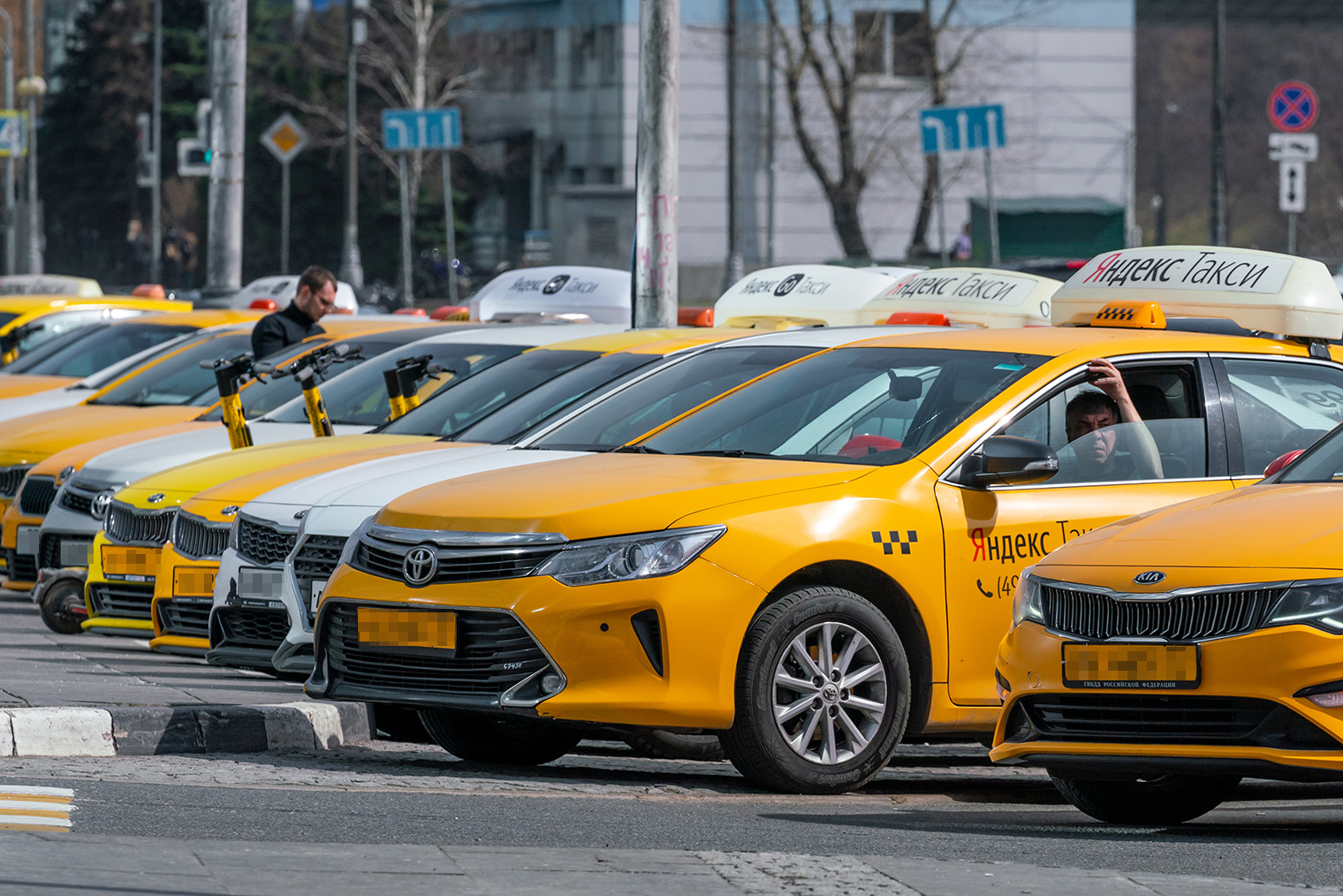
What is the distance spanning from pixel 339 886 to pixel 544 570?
1.85m

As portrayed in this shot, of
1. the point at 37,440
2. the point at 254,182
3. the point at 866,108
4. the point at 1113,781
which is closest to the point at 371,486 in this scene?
the point at 1113,781

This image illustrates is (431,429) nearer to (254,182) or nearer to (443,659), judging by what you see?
(443,659)

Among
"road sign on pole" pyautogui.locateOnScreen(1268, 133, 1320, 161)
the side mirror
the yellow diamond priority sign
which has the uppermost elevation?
the yellow diamond priority sign

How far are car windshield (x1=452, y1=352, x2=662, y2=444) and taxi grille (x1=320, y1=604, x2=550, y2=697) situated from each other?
239 cm

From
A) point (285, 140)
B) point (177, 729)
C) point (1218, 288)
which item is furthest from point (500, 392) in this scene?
point (285, 140)

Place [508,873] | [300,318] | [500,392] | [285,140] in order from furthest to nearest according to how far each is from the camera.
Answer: [285,140]
[300,318]
[500,392]
[508,873]

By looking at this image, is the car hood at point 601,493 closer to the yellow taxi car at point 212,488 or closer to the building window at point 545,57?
the yellow taxi car at point 212,488

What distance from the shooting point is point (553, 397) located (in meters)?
10.1

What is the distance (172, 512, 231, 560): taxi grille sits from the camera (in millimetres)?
9469

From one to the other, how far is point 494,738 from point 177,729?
3.78 ft

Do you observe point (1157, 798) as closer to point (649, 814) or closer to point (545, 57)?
point (649, 814)

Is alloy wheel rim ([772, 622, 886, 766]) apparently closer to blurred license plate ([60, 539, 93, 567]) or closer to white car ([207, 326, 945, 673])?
white car ([207, 326, 945, 673])

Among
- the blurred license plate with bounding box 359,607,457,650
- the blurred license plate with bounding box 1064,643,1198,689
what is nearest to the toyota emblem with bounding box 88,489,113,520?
the blurred license plate with bounding box 359,607,457,650

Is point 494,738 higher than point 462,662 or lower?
lower
